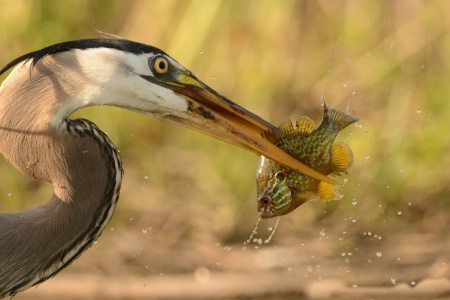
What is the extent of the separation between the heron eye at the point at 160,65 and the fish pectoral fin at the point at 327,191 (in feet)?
1.93

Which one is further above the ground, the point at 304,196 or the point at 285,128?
the point at 285,128

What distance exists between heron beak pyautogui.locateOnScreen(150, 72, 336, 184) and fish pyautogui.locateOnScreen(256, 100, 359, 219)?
6 centimetres

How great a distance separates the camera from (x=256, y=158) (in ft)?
18.2

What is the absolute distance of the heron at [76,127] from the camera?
334 centimetres

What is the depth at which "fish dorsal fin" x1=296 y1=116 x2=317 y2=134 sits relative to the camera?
11.1ft

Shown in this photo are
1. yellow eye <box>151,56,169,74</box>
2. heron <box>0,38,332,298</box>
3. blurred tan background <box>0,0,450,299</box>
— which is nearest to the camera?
heron <box>0,38,332,298</box>

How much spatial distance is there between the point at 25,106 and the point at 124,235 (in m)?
2.37

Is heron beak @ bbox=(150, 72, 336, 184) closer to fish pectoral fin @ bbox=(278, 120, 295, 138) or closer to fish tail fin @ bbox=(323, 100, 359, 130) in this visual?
fish pectoral fin @ bbox=(278, 120, 295, 138)

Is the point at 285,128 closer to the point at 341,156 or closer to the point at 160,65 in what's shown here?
the point at 341,156

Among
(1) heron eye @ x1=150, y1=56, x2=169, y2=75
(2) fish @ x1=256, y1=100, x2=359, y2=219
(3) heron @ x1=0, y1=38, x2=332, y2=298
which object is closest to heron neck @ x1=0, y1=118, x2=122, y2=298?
(3) heron @ x1=0, y1=38, x2=332, y2=298

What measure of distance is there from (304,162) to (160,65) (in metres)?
0.53

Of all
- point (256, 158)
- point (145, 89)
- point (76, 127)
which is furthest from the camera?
point (256, 158)

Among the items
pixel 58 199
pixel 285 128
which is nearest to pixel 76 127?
pixel 58 199

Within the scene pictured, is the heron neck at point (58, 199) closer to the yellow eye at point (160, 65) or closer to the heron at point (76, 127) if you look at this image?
the heron at point (76, 127)
